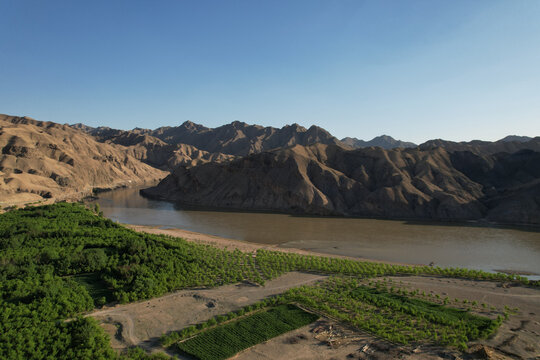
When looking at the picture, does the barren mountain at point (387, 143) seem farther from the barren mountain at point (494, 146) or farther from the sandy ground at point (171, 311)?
the sandy ground at point (171, 311)

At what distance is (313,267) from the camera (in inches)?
1048

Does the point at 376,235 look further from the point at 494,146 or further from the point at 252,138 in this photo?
the point at 252,138

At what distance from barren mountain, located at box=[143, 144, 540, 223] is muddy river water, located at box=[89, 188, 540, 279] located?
4.25 metres

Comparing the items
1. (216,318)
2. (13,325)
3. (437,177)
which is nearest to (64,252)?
(13,325)

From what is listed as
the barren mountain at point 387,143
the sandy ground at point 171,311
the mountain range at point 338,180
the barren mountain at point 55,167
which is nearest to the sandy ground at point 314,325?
the sandy ground at point 171,311

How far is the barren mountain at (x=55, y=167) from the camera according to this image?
66.0 m

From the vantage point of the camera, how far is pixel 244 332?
52.9 feet

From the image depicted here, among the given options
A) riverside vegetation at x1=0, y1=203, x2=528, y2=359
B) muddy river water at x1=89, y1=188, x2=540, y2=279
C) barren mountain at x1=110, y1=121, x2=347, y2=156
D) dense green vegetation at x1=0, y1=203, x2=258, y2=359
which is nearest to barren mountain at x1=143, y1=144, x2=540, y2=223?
muddy river water at x1=89, y1=188, x2=540, y2=279

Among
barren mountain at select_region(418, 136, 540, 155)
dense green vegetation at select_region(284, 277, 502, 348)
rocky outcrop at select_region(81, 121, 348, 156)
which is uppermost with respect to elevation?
rocky outcrop at select_region(81, 121, 348, 156)

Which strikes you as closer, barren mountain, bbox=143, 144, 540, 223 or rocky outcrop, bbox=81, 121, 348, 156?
barren mountain, bbox=143, 144, 540, 223

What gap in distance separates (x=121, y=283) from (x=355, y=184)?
4831cm

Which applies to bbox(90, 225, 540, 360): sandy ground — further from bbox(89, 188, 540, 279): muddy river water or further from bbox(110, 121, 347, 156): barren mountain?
bbox(110, 121, 347, 156): barren mountain

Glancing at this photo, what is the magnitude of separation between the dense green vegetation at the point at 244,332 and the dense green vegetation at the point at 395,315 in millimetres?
1696

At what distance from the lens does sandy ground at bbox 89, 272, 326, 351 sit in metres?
15.9
